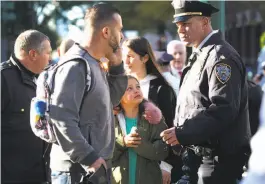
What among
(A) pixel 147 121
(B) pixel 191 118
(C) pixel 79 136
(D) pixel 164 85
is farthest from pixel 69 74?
(D) pixel 164 85

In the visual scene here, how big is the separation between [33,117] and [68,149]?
0.33m

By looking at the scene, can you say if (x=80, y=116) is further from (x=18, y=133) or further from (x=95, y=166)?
(x=18, y=133)

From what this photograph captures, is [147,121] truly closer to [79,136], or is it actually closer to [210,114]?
[210,114]

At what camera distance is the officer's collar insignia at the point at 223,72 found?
4.44m

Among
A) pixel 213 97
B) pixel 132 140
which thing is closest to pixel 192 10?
pixel 213 97

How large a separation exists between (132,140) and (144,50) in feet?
3.62

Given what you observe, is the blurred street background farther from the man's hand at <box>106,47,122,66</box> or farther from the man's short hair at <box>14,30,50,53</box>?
the man's hand at <box>106,47,122,66</box>

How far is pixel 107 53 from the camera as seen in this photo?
4.10 m

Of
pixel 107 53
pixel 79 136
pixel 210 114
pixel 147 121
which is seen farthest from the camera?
pixel 147 121

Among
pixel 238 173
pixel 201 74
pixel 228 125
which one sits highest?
pixel 201 74

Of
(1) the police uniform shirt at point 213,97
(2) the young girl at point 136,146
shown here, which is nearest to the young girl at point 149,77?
(2) the young girl at point 136,146

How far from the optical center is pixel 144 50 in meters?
6.07

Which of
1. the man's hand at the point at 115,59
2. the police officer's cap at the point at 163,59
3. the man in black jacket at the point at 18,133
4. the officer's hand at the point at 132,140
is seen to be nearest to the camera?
the man's hand at the point at 115,59

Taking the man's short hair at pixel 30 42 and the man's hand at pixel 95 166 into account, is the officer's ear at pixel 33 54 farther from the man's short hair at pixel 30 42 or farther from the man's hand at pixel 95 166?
the man's hand at pixel 95 166
